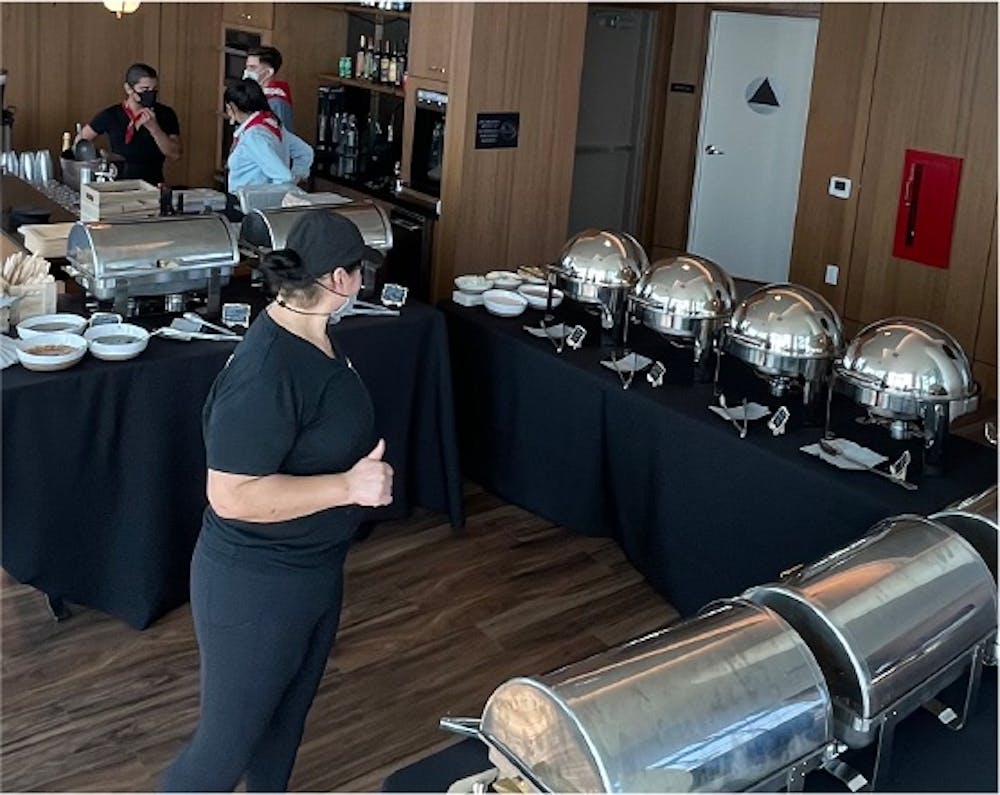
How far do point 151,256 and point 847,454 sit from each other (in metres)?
1.89

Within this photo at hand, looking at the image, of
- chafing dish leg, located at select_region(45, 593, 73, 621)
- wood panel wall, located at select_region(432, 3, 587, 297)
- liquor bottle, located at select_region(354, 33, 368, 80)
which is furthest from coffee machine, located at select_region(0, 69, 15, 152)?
chafing dish leg, located at select_region(45, 593, 73, 621)

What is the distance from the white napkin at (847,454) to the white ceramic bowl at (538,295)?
3.81 feet

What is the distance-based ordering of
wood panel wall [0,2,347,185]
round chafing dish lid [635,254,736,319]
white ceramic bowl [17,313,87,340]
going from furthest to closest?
1. wood panel wall [0,2,347,185]
2. round chafing dish lid [635,254,736,319]
3. white ceramic bowl [17,313,87,340]

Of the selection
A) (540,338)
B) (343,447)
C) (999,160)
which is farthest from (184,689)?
(999,160)

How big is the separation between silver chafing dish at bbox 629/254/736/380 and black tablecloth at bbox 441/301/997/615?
139 mm

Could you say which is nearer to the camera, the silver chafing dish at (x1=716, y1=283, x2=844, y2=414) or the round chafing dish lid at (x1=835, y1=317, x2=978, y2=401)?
the round chafing dish lid at (x1=835, y1=317, x2=978, y2=401)

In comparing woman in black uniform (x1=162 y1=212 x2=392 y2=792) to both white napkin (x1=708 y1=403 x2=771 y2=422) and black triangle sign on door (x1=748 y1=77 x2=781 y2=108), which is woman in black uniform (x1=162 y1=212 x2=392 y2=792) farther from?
black triangle sign on door (x1=748 y1=77 x2=781 y2=108)

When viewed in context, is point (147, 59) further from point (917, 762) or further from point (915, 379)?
point (917, 762)

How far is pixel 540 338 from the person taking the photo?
12.3ft

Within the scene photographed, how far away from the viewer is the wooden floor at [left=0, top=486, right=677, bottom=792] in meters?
2.71

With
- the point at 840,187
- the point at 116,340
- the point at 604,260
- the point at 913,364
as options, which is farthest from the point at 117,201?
the point at 840,187

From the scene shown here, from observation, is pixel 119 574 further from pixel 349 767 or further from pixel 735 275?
pixel 735 275

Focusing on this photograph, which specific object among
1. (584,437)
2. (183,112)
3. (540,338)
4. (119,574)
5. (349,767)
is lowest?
(349,767)

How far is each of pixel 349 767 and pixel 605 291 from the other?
61.3 inches
